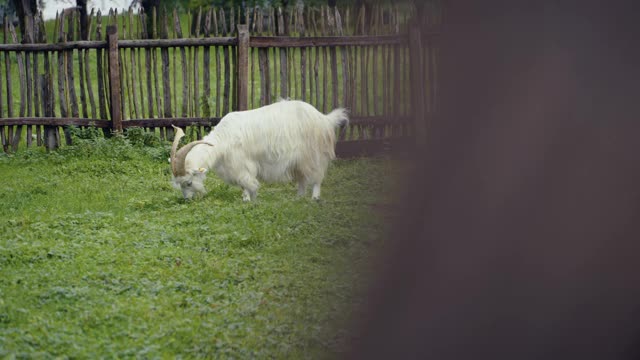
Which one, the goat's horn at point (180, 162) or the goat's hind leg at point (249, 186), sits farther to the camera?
the goat's hind leg at point (249, 186)

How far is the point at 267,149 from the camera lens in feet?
28.4

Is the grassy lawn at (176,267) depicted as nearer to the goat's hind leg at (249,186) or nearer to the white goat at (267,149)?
the goat's hind leg at (249,186)

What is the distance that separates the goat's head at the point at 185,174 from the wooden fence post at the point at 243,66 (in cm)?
347

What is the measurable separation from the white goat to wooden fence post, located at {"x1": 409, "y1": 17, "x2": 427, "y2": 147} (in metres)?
7.52

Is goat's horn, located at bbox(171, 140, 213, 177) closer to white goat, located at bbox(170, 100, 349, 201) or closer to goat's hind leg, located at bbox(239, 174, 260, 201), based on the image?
white goat, located at bbox(170, 100, 349, 201)

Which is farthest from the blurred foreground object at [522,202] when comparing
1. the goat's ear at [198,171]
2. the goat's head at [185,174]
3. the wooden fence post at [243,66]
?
the wooden fence post at [243,66]

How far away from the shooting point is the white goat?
8.55 metres

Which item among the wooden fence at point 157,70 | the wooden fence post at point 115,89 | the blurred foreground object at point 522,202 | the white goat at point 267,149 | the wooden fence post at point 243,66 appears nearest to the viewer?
the blurred foreground object at point 522,202

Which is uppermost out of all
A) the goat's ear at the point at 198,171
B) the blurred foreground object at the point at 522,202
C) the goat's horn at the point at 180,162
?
the blurred foreground object at the point at 522,202

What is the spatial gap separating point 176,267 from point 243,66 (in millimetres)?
6322

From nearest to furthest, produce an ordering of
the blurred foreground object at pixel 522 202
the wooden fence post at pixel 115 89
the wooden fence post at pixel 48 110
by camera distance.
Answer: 1. the blurred foreground object at pixel 522 202
2. the wooden fence post at pixel 115 89
3. the wooden fence post at pixel 48 110

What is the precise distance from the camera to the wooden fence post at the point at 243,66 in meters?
11.7

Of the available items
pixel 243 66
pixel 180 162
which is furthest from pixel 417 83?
pixel 243 66

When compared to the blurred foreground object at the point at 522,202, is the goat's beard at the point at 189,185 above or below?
below
